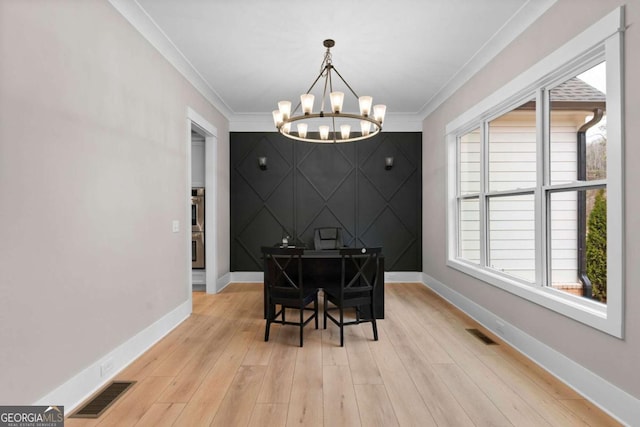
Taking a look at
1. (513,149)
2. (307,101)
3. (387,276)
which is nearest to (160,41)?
(307,101)

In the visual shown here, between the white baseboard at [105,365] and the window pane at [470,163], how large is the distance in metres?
3.86

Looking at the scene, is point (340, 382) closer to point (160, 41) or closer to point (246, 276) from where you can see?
point (160, 41)

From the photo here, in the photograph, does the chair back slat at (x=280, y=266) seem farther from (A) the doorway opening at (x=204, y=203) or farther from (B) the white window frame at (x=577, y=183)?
(B) the white window frame at (x=577, y=183)

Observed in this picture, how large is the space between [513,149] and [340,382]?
278 cm

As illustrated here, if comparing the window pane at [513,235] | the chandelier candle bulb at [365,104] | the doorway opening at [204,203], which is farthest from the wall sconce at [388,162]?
the doorway opening at [204,203]

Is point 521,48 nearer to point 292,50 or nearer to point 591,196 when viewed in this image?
point 591,196

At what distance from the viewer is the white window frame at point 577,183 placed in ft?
6.63

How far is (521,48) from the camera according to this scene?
120 inches

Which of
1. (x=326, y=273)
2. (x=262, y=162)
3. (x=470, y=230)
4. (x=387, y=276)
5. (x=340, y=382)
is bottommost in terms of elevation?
(x=340, y=382)

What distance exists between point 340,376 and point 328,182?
383 centimetres

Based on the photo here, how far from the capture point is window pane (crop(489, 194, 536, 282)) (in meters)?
3.19

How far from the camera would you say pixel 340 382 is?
248 cm

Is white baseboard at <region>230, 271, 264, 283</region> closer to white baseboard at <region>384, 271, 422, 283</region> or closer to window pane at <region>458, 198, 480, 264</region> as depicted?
white baseboard at <region>384, 271, 422, 283</region>

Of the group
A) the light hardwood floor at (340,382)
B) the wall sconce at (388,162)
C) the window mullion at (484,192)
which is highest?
A: the wall sconce at (388,162)
